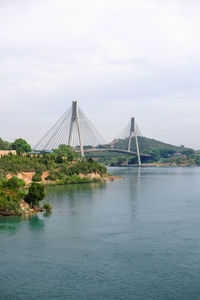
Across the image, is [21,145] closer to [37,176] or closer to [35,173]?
[35,173]

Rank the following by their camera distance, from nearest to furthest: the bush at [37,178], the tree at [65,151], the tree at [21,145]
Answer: the bush at [37,178], the tree at [65,151], the tree at [21,145]

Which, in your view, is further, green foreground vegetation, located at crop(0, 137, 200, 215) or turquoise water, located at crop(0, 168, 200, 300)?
green foreground vegetation, located at crop(0, 137, 200, 215)

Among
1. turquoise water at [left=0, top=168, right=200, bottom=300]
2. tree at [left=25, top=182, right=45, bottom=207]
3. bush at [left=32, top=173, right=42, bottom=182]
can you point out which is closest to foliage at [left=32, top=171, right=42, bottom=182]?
bush at [left=32, top=173, right=42, bottom=182]

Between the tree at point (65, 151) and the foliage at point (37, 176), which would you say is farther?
the tree at point (65, 151)

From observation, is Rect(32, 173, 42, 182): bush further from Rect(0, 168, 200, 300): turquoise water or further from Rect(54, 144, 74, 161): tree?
Rect(0, 168, 200, 300): turquoise water

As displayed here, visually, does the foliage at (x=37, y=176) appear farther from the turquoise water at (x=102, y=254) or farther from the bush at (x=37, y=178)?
the turquoise water at (x=102, y=254)

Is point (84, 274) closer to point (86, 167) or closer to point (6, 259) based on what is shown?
point (6, 259)

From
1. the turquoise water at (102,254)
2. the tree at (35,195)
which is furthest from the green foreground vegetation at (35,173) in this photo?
the turquoise water at (102,254)

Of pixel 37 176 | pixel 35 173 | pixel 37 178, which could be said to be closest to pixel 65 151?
pixel 35 173

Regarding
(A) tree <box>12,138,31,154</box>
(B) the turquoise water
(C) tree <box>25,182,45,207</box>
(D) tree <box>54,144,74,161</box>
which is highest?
(A) tree <box>12,138,31,154</box>

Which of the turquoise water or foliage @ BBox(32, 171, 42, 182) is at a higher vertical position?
foliage @ BBox(32, 171, 42, 182)

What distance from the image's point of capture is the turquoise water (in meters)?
14.6

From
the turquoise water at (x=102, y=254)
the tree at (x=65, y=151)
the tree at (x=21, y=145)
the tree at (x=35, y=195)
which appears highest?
the tree at (x=21, y=145)

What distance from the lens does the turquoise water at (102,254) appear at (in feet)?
47.8
